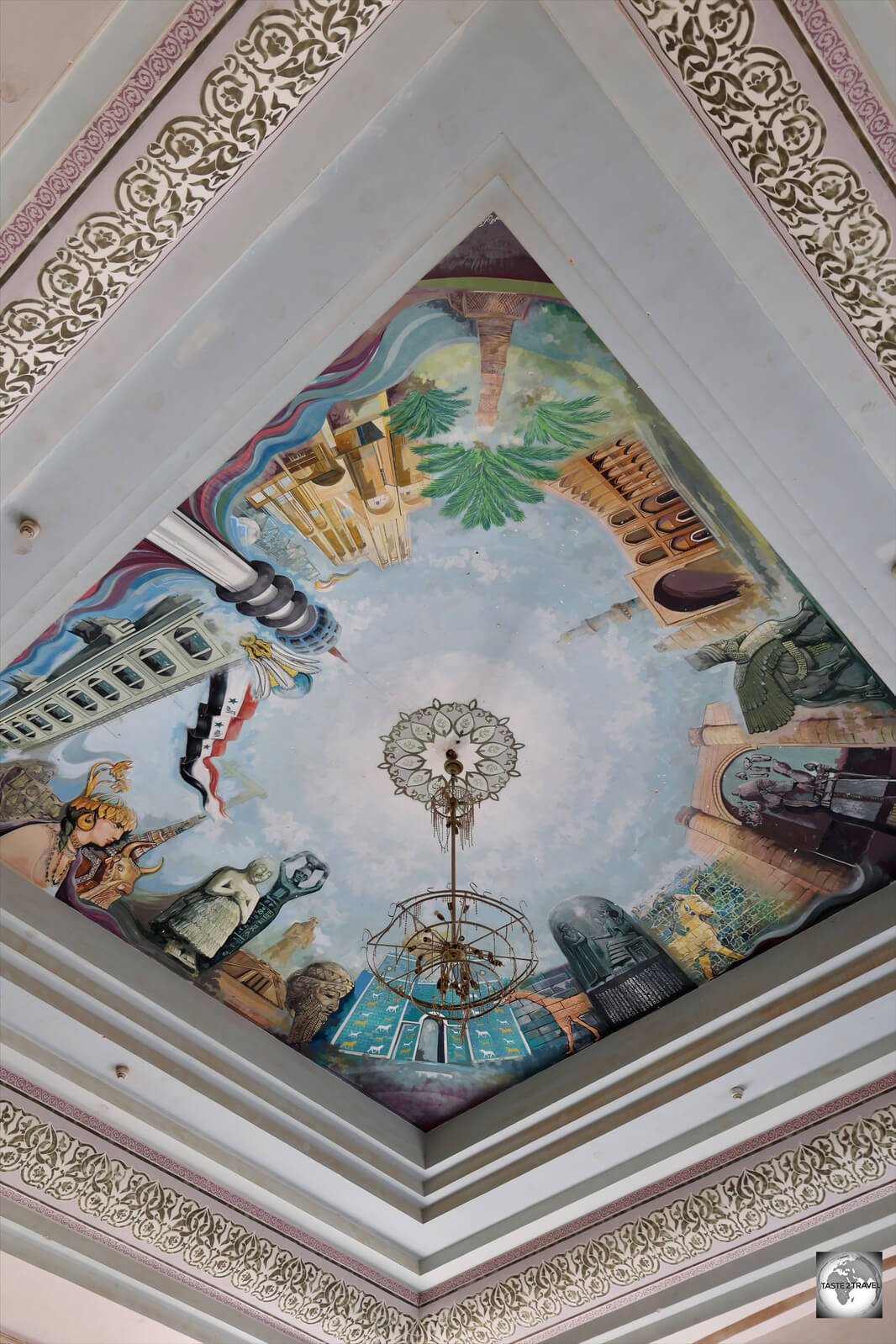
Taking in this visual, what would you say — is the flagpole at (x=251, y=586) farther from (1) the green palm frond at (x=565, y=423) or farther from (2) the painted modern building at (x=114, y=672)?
(1) the green palm frond at (x=565, y=423)

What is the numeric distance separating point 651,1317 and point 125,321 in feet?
18.9

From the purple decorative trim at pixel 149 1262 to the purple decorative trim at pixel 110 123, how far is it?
450cm

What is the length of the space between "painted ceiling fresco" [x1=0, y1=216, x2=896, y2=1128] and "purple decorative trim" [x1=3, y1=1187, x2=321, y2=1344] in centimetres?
131

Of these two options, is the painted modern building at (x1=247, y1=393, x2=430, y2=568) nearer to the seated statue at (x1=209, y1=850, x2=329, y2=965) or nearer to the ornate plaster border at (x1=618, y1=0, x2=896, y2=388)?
the ornate plaster border at (x1=618, y1=0, x2=896, y2=388)

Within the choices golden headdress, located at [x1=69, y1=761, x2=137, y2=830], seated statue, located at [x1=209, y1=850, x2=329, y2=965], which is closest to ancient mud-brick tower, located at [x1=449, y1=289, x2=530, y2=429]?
golden headdress, located at [x1=69, y1=761, x2=137, y2=830]

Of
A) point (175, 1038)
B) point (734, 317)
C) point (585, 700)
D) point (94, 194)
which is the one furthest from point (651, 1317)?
point (94, 194)

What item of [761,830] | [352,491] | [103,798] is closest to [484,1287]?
[761,830]

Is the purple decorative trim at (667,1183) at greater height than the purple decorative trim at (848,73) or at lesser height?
lesser

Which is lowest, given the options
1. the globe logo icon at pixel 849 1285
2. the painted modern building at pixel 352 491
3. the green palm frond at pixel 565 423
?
the globe logo icon at pixel 849 1285

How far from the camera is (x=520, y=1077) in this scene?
6410 mm

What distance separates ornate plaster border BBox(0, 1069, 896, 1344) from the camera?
17.5 feet

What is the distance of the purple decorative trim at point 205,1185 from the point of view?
5332mm

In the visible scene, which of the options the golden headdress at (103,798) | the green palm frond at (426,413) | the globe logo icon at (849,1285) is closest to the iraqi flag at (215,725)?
the golden headdress at (103,798)

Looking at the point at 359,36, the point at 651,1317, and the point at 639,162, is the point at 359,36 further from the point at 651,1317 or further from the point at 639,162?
the point at 651,1317
